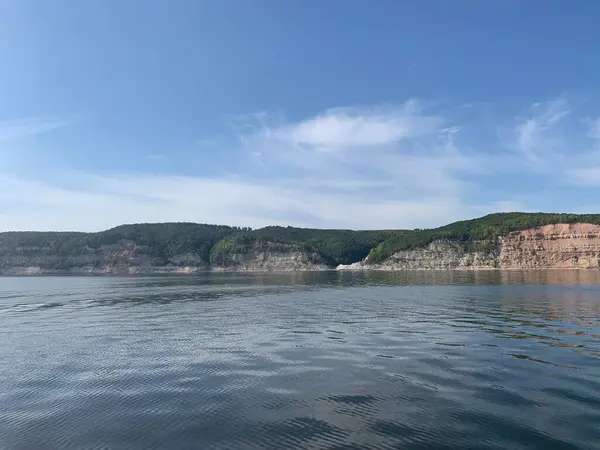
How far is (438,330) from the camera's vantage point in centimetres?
3725

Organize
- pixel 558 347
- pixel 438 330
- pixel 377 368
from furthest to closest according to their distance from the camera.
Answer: pixel 438 330
pixel 558 347
pixel 377 368

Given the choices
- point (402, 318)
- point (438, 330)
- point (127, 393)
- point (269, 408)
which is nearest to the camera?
point (269, 408)

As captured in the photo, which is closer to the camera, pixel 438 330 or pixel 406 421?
pixel 406 421

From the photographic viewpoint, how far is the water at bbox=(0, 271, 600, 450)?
15609 millimetres

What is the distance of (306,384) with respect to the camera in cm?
2173

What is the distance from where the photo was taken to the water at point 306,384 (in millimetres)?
15609

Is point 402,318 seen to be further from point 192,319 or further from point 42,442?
point 42,442

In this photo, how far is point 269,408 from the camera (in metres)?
18.5

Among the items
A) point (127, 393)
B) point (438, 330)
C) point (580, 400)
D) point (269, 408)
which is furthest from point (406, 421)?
point (438, 330)

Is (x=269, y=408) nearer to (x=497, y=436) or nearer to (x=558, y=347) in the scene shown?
(x=497, y=436)

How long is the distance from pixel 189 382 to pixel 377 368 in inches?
380

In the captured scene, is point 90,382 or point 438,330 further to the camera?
point 438,330

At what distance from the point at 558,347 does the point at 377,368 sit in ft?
42.7

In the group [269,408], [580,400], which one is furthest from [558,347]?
[269,408]
